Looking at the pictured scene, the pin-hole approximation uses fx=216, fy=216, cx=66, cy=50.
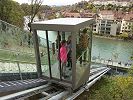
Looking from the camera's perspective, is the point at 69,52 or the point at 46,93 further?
the point at 46,93

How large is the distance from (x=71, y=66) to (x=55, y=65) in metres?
0.69

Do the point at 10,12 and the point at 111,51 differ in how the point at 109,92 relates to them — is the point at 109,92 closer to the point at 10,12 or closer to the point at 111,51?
the point at 10,12

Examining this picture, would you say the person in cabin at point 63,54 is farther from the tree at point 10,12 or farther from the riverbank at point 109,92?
the tree at point 10,12

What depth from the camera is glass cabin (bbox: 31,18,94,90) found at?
748 cm

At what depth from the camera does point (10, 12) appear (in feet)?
80.6

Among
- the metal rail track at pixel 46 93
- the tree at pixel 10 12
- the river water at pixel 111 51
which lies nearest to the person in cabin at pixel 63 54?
the metal rail track at pixel 46 93

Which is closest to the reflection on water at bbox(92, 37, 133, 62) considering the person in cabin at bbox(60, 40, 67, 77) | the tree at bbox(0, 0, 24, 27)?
the tree at bbox(0, 0, 24, 27)

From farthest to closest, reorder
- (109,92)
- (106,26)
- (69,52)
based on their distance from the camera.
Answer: (106,26), (109,92), (69,52)

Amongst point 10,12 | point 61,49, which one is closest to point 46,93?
point 61,49

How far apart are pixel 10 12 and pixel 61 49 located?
18.3 metres

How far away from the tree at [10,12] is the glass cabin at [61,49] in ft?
54.6

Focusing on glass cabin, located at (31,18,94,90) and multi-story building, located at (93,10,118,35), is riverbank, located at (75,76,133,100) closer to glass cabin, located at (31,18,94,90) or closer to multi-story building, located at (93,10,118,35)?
glass cabin, located at (31,18,94,90)

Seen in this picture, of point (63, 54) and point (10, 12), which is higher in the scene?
point (10, 12)

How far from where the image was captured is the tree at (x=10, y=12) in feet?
77.3
